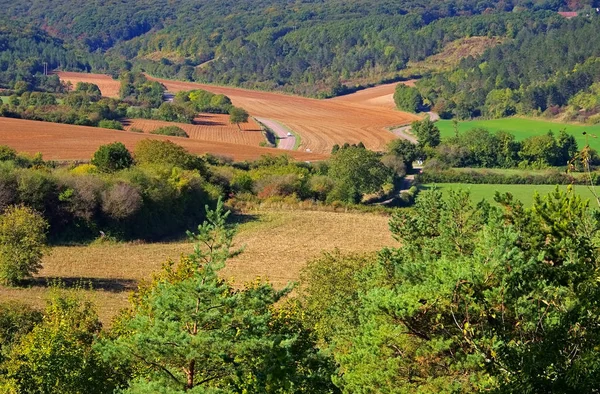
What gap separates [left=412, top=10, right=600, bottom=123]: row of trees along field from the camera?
11275cm

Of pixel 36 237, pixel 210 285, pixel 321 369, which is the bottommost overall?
pixel 36 237

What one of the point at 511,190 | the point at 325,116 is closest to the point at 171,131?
the point at 325,116

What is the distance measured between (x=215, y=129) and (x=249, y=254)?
169 feet

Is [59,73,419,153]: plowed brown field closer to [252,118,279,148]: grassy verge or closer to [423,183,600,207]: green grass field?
[252,118,279,148]: grassy verge

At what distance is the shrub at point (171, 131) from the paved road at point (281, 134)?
8783 mm

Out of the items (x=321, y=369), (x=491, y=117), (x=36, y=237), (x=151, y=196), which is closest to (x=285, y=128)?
(x=491, y=117)

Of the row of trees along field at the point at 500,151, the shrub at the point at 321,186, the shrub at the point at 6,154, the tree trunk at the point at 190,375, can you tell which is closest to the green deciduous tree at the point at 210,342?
the tree trunk at the point at 190,375

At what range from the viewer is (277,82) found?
15325 centimetres

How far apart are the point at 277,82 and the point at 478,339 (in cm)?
14317

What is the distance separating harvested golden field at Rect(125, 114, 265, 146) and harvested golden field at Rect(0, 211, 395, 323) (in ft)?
116

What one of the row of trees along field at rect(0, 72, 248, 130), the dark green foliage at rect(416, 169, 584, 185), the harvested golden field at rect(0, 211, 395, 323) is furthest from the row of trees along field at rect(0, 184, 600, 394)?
the row of trees along field at rect(0, 72, 248, 130)

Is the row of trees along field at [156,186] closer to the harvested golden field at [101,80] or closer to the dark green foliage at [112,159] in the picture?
the dark green foliage at [112,159]

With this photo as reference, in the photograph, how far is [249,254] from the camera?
37.4m

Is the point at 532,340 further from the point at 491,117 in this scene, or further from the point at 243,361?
the point at 491,117
